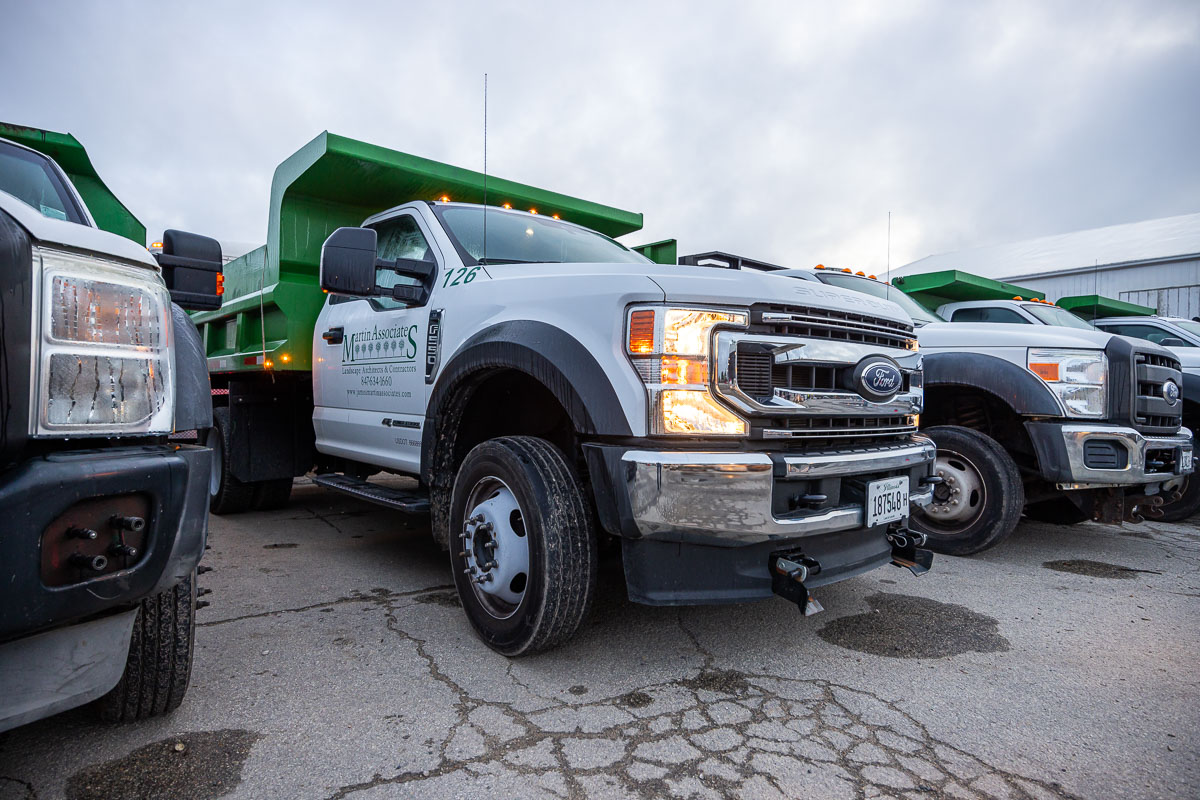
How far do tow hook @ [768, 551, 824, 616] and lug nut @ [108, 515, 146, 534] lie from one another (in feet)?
5.95

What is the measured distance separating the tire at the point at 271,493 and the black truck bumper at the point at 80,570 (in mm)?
4085

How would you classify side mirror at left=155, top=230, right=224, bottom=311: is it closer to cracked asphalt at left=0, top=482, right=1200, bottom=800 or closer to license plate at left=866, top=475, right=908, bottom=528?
cracked asphalt at left=0, top=482, right=1200, bottom=800

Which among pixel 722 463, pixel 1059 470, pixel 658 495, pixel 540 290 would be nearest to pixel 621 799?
pixel 658 495

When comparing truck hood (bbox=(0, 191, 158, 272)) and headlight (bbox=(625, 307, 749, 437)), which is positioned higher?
truck hood (bbox=(0, 191, 158, 272))

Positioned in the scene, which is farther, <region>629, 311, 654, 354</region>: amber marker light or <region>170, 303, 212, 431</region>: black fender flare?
<region>629, 311, 654, 354</region>: amber marker light

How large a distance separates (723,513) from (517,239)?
2.04 m

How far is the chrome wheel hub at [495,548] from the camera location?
2.65 m

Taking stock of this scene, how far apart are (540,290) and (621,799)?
5.88ft

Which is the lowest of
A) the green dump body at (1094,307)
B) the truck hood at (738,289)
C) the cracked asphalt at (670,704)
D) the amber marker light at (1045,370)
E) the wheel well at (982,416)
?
the cracked asphalt at (670,704)

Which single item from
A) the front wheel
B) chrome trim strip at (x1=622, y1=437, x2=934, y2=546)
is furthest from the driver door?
the front wheel

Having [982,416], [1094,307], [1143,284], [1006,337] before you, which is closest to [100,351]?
[1006,337]

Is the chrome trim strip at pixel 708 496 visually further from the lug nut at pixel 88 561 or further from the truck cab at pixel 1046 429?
the truck cab at pixel 1046 429

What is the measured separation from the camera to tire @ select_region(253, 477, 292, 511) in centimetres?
551

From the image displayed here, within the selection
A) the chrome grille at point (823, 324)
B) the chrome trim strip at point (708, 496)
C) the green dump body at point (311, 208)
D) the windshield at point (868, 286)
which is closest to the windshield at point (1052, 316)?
the windshield at point (868, 286)
